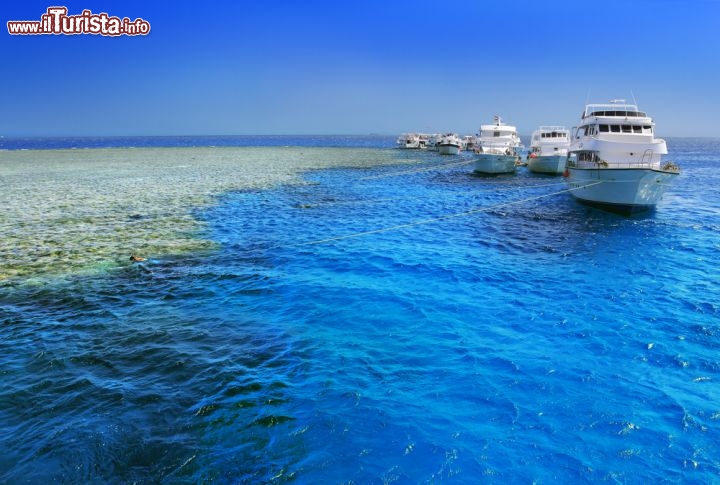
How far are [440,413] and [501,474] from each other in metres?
1.78

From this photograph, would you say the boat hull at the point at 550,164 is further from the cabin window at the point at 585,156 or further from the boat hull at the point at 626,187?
the boat hull at the point at 626,187

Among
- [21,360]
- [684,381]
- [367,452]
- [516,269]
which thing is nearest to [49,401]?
[21,360]

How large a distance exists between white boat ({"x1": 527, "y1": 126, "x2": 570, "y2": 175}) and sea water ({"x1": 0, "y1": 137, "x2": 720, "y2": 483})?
3402cm

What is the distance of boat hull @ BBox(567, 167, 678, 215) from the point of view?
93.5ft

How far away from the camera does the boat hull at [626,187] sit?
1121 inches

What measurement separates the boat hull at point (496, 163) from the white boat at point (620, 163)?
21322 mm

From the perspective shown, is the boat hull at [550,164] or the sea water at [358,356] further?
the boat hull at [550,164]

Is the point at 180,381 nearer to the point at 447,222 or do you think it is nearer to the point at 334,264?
the point at 334,264

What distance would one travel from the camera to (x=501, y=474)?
7305 mm

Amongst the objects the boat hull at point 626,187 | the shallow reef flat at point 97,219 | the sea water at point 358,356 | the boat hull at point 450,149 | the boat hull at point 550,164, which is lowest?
the sea water at point 358,356

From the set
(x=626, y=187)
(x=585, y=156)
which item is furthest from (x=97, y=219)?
(x=585, y=156)

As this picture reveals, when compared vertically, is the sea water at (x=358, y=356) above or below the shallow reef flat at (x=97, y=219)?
below

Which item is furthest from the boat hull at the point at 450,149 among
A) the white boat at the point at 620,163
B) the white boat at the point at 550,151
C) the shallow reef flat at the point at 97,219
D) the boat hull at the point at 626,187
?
the boat hull at the point at 626,187

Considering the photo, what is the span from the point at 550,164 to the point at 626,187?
2963cm
